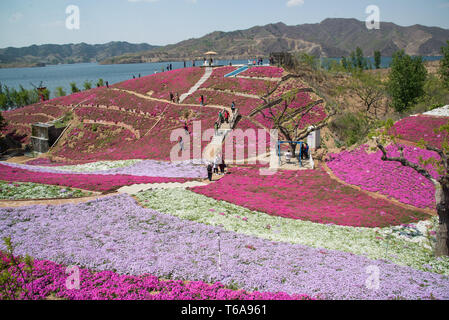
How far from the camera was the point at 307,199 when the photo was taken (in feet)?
83.4

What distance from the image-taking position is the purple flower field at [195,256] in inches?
498

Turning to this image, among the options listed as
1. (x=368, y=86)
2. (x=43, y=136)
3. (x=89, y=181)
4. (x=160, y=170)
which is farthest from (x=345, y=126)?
(x=43, y=136)

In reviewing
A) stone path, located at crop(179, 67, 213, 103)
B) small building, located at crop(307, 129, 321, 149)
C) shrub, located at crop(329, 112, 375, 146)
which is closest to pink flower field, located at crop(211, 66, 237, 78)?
stone path, located at crop(179, 67, 213, 103)

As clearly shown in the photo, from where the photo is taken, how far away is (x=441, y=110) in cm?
3834

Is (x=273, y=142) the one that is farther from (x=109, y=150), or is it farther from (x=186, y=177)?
(x=109, y=150)

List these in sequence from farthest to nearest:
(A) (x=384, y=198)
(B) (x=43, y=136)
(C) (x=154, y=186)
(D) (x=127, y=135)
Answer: (B) (x=43, y=136) → (D) (x=127, y=135) → (C) (x=154, y=186) → (A) (x=384, y=198)

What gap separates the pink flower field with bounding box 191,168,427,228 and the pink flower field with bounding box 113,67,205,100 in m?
43.9

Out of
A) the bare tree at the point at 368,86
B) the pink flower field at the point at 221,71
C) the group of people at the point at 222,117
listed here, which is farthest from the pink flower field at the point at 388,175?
the pink flower field at the point at 221,71

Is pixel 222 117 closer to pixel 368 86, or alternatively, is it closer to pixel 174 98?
pixel 174 98

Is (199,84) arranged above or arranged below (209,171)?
above

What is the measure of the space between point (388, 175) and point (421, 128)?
Result: 12.1 metres

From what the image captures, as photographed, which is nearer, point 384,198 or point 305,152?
point 384,198

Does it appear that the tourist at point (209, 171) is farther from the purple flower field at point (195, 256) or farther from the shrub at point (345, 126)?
the shrub at point (345, 126)

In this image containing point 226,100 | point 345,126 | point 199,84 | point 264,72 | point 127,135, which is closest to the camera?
point 345,126
